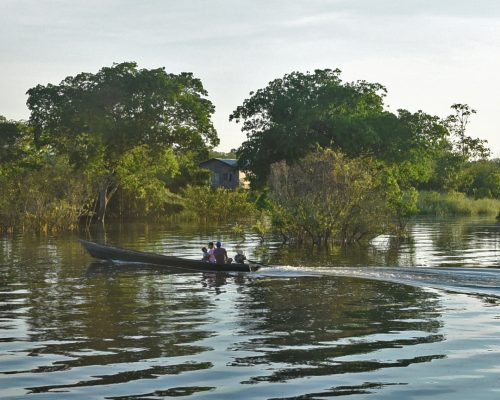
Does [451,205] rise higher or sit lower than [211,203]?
lower

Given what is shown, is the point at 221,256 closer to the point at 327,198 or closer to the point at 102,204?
the point at 327,198

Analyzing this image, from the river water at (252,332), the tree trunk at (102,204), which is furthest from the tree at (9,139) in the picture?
the river water at (252,332)

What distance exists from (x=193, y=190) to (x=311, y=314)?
5620 centimetres

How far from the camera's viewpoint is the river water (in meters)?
12.0

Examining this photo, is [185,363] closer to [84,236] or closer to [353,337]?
[353,337]

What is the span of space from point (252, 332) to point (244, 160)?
30711 millimetres

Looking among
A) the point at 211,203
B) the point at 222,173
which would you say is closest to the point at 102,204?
the point at 211,203

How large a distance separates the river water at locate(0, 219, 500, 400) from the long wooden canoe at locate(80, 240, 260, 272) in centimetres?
51

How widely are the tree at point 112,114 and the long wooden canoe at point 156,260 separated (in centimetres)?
2741

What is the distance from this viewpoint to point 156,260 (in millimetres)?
29828

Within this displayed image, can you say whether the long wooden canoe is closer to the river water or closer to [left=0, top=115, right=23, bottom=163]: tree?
the river water

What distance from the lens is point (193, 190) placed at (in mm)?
74188

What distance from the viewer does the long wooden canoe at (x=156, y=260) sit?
2700 centimetres

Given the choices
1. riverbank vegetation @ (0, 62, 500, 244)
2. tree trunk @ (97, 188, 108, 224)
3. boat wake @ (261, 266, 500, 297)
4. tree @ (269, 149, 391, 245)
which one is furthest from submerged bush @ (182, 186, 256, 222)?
boat wake @ (261, 266, 500, 297)
